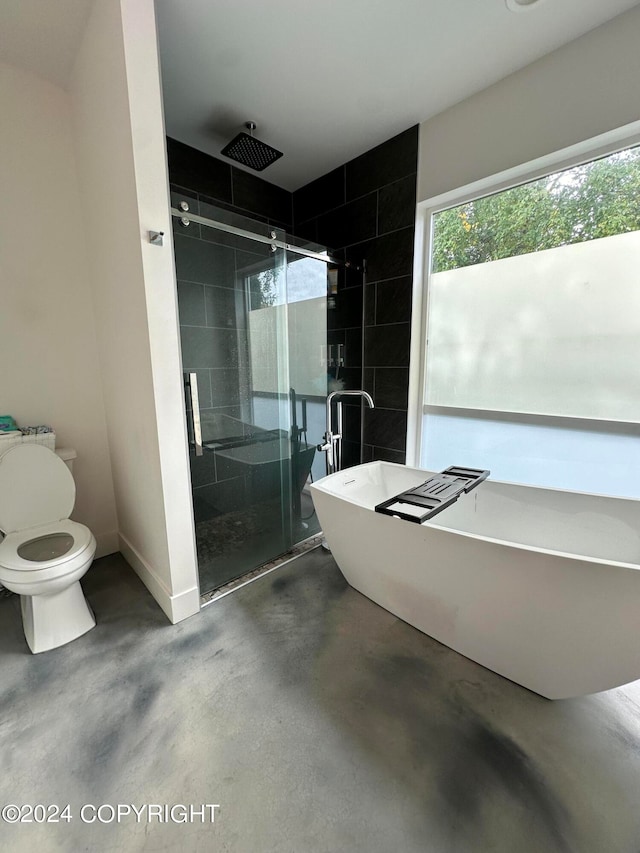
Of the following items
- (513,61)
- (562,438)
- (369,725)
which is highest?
(513,61)

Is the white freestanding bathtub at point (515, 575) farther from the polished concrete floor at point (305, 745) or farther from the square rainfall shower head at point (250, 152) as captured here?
the square rainfall shower head at point (250, 152)

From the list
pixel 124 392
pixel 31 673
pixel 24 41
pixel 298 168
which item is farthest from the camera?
pixel 298 168

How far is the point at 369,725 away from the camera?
1.26m

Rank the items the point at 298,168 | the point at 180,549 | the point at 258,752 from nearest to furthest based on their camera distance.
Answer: the point at 258,752 < the point at 180,549 < the point at 298,168

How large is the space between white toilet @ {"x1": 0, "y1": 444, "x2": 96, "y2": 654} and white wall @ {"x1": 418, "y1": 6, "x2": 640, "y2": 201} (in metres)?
2.83

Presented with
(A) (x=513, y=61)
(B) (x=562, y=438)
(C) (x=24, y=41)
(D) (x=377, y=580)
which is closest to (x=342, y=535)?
(D) (x=377, y=580)

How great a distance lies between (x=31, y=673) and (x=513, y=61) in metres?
3.68

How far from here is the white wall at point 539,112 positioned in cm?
153

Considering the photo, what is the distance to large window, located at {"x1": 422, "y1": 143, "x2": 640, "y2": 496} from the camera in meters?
1.72

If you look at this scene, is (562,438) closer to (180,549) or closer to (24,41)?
(180,549)

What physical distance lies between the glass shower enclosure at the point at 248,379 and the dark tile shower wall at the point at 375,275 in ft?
0.81

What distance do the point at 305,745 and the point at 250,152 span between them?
323 cm

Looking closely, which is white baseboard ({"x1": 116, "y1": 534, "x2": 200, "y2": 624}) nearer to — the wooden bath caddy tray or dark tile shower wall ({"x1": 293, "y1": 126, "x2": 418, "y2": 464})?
the wooden bath caddy tray

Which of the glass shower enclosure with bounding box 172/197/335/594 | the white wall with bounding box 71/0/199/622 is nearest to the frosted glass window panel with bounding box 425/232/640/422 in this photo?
the glass shower enclosure with bounding box 172/197/335/594
